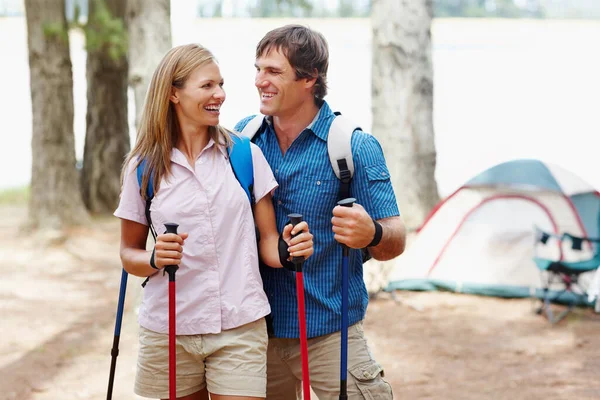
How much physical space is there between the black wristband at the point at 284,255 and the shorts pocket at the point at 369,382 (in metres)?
0.45

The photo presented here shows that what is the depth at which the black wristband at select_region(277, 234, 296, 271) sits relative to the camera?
8.77ft

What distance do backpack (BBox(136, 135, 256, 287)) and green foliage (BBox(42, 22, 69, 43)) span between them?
295 inches

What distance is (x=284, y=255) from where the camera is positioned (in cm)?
268

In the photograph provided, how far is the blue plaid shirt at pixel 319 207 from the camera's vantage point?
287cm

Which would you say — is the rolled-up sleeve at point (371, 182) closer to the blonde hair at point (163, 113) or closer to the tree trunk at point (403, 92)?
the blonde hair at point (163, 113)

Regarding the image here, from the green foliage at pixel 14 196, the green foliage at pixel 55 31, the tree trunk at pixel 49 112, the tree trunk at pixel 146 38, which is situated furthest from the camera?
the green foliage at pixel 14 196

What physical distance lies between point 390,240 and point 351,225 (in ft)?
0.82

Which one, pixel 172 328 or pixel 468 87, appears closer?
pixel 172 328

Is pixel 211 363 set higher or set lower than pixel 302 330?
lower

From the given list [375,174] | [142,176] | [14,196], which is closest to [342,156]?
[375,174]

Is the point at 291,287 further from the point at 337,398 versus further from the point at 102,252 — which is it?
the point at 102,252

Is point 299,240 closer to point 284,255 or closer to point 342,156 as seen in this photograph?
point 284,255

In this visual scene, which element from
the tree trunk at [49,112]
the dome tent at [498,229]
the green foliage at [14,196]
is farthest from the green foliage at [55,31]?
the dome tent at [498,229]

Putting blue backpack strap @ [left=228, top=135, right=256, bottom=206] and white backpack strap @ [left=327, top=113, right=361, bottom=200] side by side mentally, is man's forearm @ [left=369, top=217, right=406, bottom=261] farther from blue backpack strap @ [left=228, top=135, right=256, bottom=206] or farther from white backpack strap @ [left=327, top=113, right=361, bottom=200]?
blue backpack strap @ [left=228, top=135, right=256, bottom=206]
